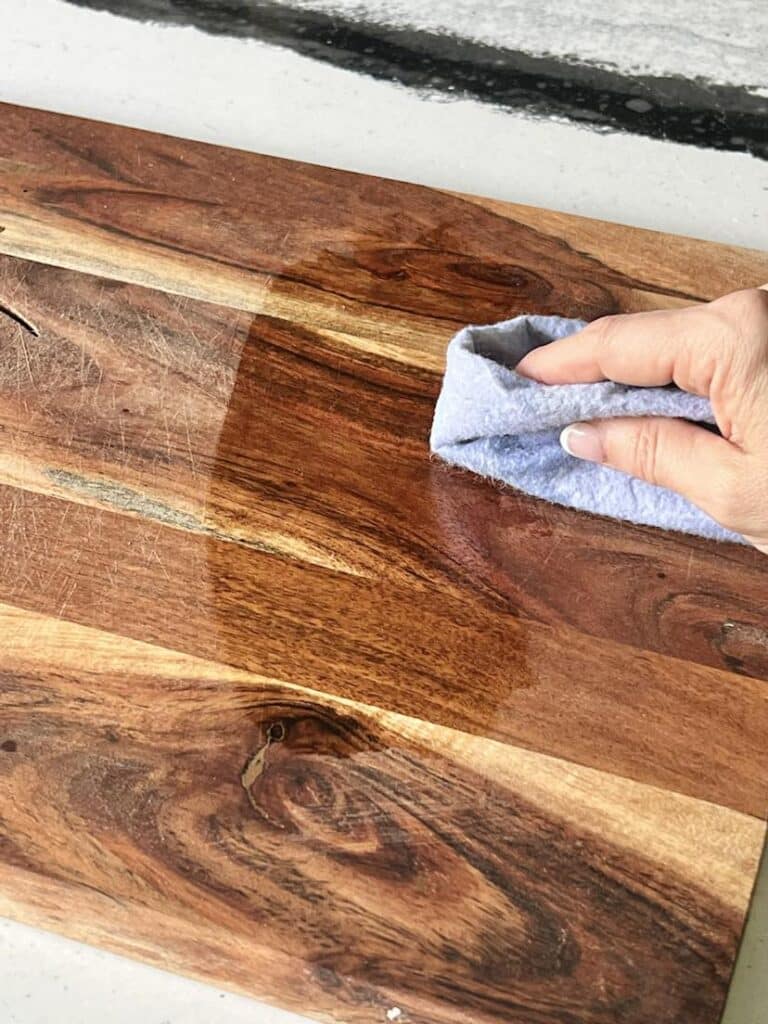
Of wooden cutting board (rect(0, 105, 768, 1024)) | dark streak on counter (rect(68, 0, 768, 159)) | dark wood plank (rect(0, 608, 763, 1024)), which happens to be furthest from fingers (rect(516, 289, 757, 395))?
dark streak on counter (rect(68, 0, 768, 159))

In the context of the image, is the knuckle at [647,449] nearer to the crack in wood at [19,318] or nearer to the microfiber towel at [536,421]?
the microfiber towel at [536,421]

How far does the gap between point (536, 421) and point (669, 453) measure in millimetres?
96

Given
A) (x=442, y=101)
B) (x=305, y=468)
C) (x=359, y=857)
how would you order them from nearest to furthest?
(x=359, y=857), (x=305, y=468), (x=442, y=101)

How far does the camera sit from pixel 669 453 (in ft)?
2.72

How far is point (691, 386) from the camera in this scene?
0.82 metres

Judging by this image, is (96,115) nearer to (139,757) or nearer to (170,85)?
(170,85)

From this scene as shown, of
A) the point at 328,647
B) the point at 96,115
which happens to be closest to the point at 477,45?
the point at 96,115

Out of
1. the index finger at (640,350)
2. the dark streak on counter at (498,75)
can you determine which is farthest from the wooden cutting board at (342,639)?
the dark streak on counter at (498,75)

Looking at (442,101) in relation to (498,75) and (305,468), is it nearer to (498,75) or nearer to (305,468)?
(498,75)

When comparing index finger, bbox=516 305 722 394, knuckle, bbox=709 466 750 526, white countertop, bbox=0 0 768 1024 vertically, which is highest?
white countertop, bbox=0 0 768 1024

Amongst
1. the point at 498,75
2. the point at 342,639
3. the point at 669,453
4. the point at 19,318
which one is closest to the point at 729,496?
the point at 669,453

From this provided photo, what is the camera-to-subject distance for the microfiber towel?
85 cm

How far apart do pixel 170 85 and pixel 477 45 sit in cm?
34

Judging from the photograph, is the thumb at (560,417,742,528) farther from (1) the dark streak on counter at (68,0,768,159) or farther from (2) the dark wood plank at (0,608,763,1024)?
(1) the dark streak on counter at (68,0,768,159)
